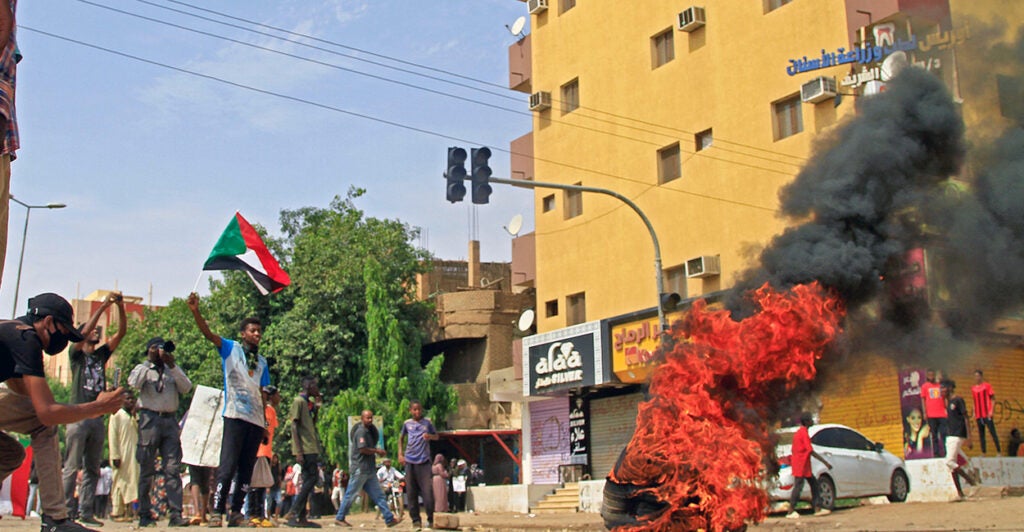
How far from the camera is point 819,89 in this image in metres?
21.6

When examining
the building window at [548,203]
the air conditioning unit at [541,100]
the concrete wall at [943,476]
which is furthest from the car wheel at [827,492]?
the air conditioning unit at [541,100]

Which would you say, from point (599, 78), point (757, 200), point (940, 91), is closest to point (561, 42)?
point (599, 78)

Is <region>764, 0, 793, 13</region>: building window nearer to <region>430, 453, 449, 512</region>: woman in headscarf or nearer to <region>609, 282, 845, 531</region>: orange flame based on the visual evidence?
<region>430, 453, 449, 512</region>: woman in headscarf

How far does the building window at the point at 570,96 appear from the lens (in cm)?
3014

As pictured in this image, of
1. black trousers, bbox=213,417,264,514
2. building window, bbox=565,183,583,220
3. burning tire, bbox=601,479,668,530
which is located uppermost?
building window, bbox=565,183,583,220

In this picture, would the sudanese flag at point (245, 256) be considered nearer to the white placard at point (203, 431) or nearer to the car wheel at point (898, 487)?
the white placard at point (203, 431)

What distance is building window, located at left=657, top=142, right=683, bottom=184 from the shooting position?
2638 cm

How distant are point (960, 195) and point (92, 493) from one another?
975cm

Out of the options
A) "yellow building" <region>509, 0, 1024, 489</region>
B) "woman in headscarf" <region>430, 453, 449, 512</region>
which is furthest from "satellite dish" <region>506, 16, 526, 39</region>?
"woman in headscarf" <region>430, 453, 449, 512</region>

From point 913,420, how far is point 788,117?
25.3 ft

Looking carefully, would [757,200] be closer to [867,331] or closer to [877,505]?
[877,505]

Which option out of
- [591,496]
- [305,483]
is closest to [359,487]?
[305,483]

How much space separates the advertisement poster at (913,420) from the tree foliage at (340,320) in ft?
63.4

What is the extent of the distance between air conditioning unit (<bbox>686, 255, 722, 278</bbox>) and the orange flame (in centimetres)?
1637
